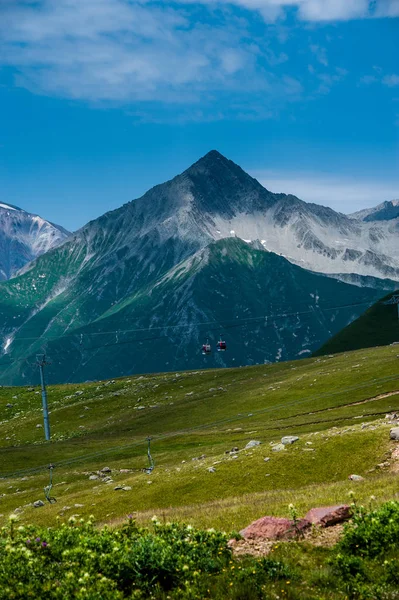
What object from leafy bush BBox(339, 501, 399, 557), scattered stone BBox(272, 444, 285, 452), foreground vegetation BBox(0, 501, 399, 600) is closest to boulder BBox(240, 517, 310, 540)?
foreground vegetation BBox(0, 501, 399, 600)

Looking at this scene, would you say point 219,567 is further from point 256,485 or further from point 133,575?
point 256,485

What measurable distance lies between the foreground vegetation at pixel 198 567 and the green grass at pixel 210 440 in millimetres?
6204

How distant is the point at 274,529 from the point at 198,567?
149 inches

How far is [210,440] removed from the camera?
85.2 meters

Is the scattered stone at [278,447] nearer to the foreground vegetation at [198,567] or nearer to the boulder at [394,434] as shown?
the boulder at [394,434]

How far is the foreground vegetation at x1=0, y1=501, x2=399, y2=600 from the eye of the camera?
51.9 ft

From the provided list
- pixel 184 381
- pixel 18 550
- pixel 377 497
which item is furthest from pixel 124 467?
pixel 184 381

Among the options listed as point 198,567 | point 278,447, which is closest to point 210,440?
point 278,447

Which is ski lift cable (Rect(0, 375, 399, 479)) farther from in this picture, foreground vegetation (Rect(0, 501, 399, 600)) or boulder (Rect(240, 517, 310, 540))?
foreground vegetation (Rect(0, 501, 399, 600))

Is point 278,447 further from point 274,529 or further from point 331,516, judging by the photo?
point 274,529

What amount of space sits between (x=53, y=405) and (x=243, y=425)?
2885 inches

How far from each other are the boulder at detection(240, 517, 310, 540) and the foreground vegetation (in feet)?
2.60

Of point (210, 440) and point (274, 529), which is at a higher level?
point (274, 529)

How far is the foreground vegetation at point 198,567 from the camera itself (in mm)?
15820
